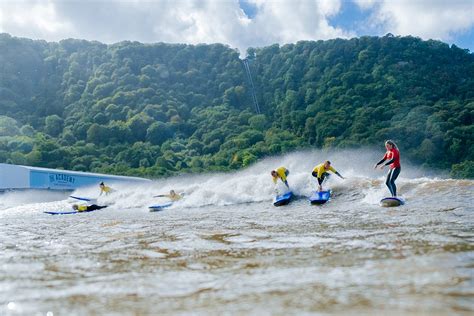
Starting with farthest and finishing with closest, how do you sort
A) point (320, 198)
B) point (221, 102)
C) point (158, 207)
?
point (221, 102), point (158, 207), point (320, 198)

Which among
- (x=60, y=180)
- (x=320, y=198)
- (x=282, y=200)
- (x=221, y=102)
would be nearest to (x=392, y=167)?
(x=320, y=198)

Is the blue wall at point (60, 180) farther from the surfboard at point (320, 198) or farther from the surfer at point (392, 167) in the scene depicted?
the surfer at point (392, 167)

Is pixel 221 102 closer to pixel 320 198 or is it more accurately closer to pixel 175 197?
pixel 175 197

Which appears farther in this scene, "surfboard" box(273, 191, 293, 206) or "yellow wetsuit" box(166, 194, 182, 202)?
"yellow wetsuit" box(166, 194, 182, 202)

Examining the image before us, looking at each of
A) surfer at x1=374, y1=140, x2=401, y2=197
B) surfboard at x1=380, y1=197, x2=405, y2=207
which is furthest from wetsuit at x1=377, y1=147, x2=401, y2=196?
surfboard at x1=380, y1=197, x2=405, y2=207

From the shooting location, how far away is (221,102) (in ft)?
304

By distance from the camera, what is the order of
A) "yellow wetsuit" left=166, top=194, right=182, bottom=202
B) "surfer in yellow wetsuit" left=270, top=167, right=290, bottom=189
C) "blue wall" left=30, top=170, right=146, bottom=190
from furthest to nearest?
"blue wall" left=30, top=170, right=146, bottom=190
"yellow wetsuit" left=166, top=194, right=182, bottom=202
"surfer in yellow wetsuit" left=270, top=167, right=290, bottom=189

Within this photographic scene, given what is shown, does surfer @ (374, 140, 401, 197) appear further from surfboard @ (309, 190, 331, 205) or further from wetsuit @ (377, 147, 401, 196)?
surfboard @ (309, 190, 331, 205)

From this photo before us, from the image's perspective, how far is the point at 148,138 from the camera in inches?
3004

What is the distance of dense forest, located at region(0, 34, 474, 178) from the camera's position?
6316 centimetres

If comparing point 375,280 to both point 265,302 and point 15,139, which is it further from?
point 15,139

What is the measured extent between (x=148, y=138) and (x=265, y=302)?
7443 centimetres

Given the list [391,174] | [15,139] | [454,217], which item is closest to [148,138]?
[15,139]

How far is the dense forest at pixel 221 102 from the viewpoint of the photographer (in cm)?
6316
